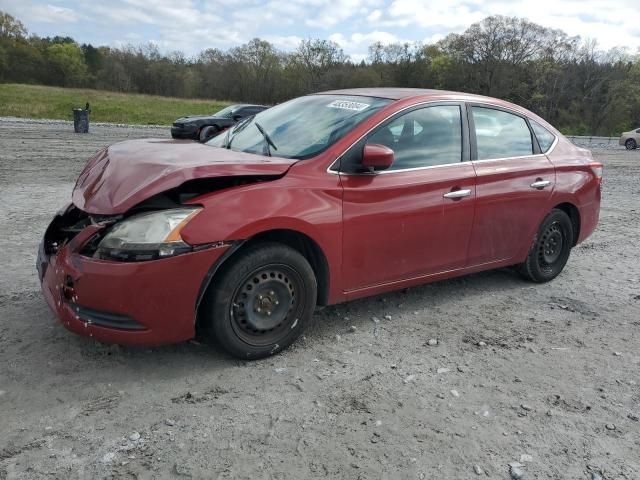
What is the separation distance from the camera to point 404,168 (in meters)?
3.92

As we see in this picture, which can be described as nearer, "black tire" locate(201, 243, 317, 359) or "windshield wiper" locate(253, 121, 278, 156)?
"black tire" locate(201, 243, 317, 359)

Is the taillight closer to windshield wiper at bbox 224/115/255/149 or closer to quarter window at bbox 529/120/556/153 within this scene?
quarter window at bbox 529/120/556/153

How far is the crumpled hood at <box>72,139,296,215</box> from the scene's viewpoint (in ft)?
10.0

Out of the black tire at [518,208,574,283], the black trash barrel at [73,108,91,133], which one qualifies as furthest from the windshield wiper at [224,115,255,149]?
the black trash barrel at [73,108,91,133]

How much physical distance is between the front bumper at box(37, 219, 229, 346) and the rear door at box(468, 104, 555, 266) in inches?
90.5

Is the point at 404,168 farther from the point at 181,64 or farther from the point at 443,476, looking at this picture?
the point at 181,64

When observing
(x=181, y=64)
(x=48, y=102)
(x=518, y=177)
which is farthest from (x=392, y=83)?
(x=518, y=177)

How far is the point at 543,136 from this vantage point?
5047mm

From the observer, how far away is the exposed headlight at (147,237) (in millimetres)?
2918

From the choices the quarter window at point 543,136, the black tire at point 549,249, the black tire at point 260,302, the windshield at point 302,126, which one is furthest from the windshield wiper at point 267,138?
the black tire at point 549,249

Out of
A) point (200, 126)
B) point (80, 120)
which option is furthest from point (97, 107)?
point (200, 126)

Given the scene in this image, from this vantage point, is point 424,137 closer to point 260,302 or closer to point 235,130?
point 235,130

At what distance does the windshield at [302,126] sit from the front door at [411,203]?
0.22m

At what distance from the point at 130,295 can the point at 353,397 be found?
4.41ft
